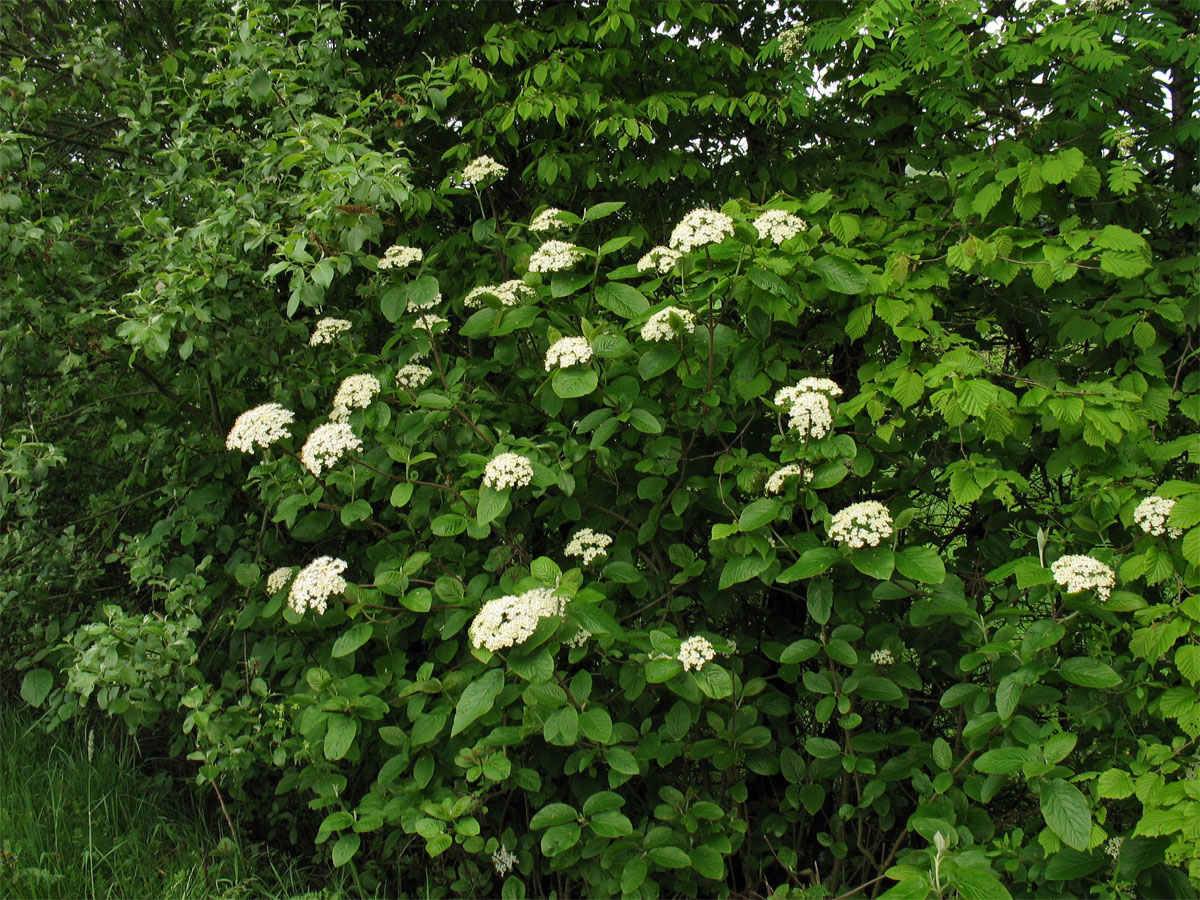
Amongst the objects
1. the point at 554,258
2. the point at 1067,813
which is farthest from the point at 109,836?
the point at 1067,813

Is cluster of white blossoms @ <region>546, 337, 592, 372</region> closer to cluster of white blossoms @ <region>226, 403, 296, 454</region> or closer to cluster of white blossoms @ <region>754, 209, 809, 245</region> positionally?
cluster of white blossoms @ <region>754, 209, 809, 245</region>

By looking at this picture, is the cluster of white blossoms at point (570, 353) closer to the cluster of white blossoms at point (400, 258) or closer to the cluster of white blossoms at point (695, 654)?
the cluster of white blossoms at point (400, 258)

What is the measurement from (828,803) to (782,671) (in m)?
0.69

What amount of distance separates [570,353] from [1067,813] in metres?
1.60

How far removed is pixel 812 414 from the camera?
2.16m

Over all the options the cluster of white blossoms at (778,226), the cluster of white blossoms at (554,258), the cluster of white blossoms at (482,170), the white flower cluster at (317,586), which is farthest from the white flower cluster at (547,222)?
the white flower cluster at (317,586)

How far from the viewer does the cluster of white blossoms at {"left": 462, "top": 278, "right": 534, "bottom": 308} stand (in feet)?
8.20

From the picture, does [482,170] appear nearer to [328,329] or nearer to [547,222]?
[547,222]

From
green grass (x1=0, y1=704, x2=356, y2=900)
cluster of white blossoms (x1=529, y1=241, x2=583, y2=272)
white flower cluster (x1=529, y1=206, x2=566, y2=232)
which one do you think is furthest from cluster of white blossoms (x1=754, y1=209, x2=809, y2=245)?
green grass (x1=0, y1=704, x2=356, y2=900)

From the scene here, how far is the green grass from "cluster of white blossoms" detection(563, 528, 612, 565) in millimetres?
1264

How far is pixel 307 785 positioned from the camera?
253cm

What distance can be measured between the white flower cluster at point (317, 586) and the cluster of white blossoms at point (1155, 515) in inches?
77.8

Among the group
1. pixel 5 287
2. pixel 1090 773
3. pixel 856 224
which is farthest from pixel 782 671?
pixel 5 287

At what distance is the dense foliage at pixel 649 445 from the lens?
2166 millimetres
